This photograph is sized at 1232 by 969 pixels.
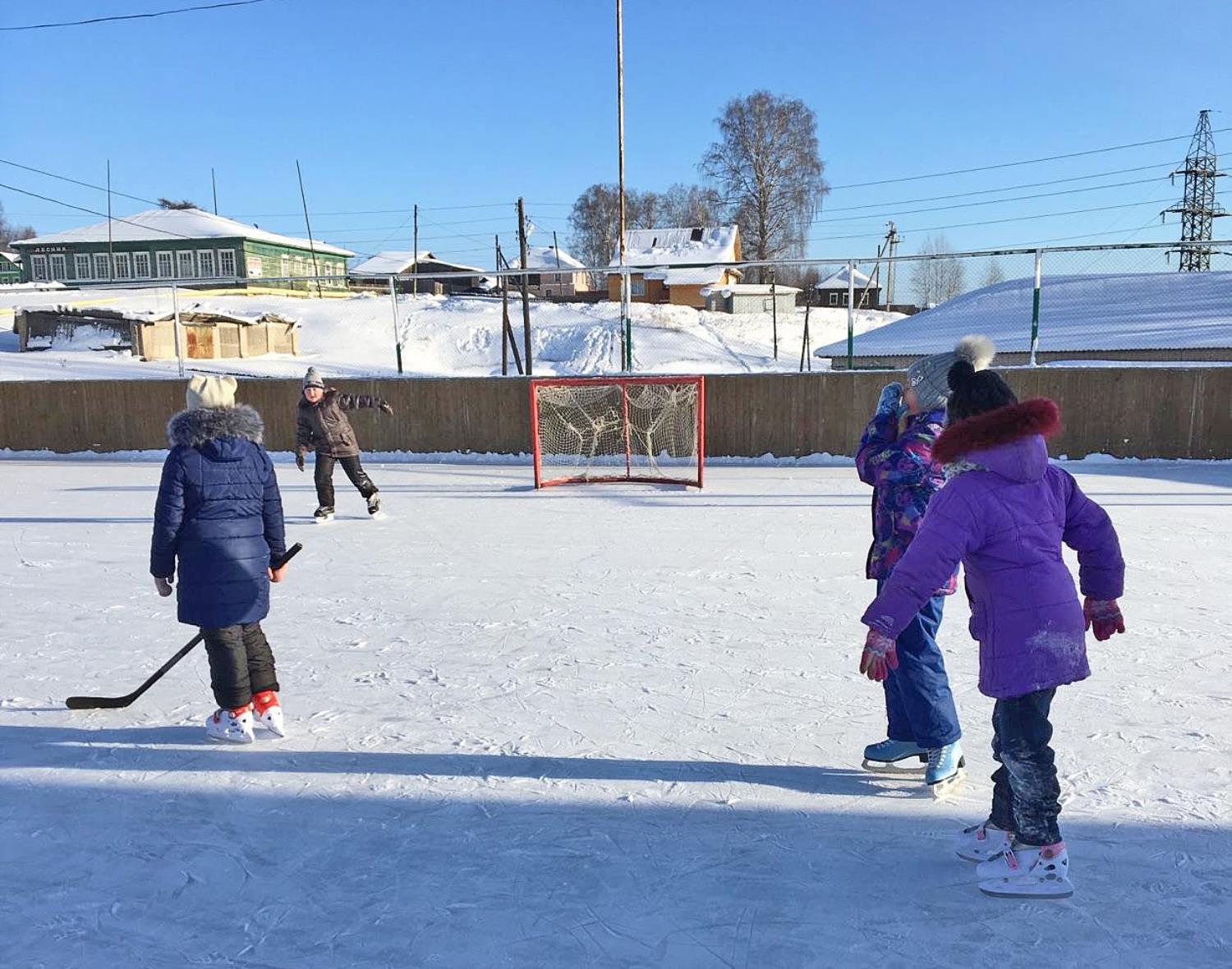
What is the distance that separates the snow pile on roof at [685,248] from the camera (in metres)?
48.1

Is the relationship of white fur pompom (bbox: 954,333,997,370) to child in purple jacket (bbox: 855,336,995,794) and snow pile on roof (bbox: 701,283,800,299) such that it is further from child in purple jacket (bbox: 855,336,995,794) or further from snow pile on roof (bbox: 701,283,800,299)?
snow pile on roof (bbox: 701,283,800,299)

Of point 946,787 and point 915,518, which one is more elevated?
point 915,518

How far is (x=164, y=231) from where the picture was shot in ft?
159

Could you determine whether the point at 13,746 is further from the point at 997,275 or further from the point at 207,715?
the point at 997,275

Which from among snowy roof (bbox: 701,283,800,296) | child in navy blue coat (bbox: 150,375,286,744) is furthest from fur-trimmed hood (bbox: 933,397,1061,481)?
snowy roof (bbox: 701,283,800,296)

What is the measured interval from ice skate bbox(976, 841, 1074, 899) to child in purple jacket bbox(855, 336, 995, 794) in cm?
56

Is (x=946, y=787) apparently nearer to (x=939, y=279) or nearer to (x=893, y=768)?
(x=893, y=768)

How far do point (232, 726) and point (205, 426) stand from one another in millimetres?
1181

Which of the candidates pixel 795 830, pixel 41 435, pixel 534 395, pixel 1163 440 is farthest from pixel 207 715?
pixel 41 435

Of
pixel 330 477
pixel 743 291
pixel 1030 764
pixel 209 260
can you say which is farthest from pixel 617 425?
pixel 209 260

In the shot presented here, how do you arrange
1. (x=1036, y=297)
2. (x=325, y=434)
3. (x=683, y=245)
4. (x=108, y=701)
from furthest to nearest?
(x=683, y=245), (x=1036, y=297), (x=325, y=434), (x=108, y=701)

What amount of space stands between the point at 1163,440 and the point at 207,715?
11746mm

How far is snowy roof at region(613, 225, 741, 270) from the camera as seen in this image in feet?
166

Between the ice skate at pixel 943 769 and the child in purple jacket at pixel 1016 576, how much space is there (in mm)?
538
